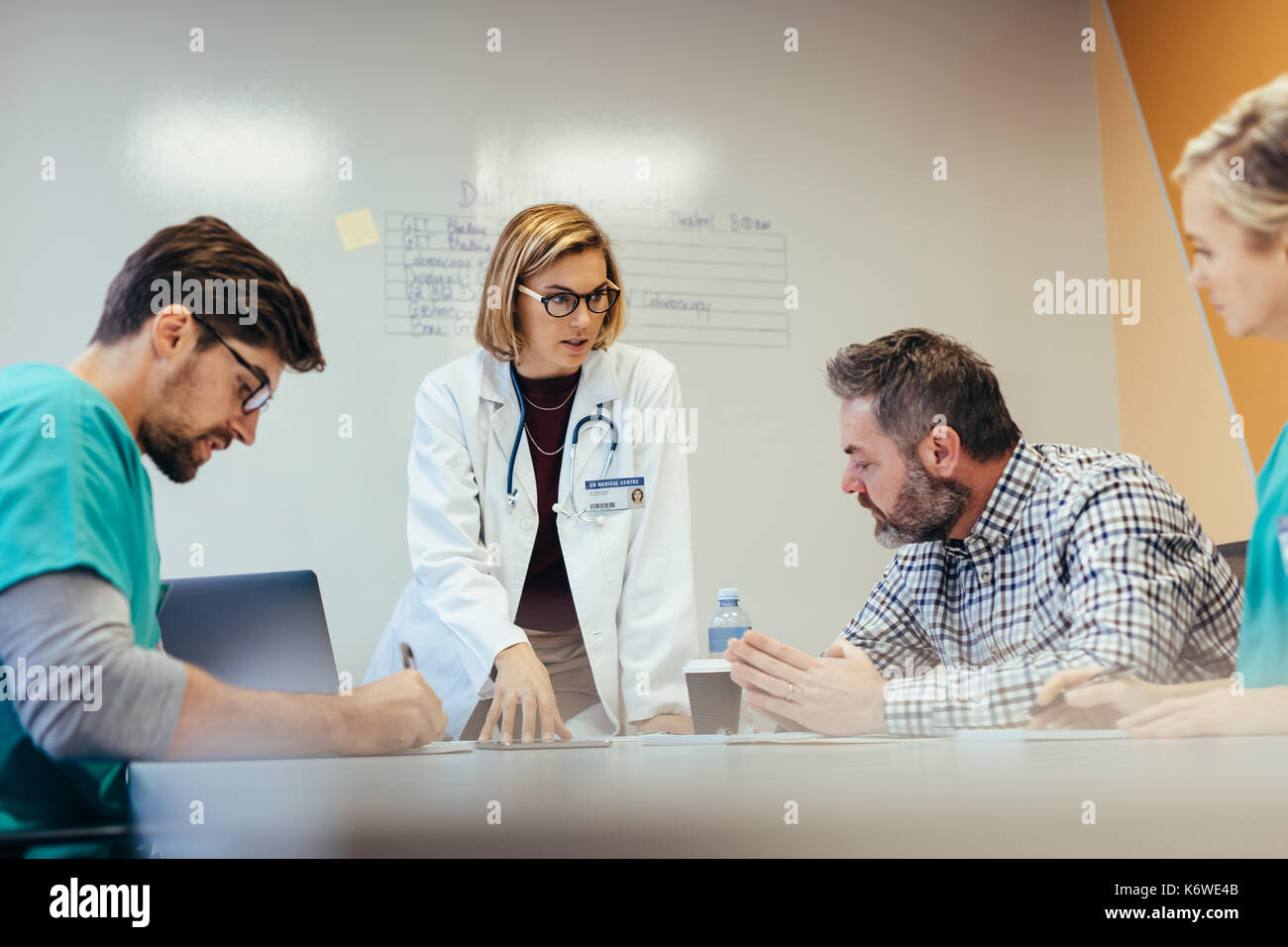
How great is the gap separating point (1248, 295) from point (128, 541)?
0.99 metres

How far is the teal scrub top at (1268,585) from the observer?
0.98 meters

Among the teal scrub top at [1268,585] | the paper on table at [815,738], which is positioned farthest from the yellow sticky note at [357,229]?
the teal scrub top at [1268,585]

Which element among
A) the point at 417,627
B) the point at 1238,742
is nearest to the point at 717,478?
the point at 417,627

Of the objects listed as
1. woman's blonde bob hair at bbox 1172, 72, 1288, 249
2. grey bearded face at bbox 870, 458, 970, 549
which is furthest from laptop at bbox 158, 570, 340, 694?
woman's blonde bob hair at bbox 1172, 72, 1288, 249

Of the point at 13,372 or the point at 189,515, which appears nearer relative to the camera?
the point at 13,372

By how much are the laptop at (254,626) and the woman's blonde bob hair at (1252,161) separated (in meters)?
1.36

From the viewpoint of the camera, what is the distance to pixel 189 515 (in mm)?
2371

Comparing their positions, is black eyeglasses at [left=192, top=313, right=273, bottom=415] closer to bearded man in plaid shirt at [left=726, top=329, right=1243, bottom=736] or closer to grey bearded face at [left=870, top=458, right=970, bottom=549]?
bearded man in plaid shirt at [left=726, top=329, right=1243, bottom=736]

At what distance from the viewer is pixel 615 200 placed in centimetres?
275

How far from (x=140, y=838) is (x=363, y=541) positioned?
1753mm

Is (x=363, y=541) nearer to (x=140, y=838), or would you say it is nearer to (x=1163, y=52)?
(x=140, y=838)

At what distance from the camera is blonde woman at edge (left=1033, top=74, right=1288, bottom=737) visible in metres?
0.97
